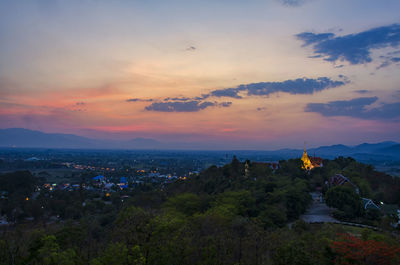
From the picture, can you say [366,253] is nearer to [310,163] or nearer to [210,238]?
[210,238]

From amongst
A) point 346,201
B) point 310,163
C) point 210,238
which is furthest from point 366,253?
point 310,163

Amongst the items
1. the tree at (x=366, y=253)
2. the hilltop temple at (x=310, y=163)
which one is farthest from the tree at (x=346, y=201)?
the hilltop temple at (x=310, y=163)

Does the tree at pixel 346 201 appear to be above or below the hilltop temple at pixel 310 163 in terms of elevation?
below

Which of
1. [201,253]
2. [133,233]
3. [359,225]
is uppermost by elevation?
[133,233]

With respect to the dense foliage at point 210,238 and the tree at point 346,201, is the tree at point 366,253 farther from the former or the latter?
the tree at point 346,201

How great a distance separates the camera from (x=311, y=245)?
1608 centimetres

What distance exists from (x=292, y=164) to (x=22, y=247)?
4720 cm

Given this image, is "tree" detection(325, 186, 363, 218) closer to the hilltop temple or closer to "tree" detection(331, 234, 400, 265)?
"tree" detection(331, 234, 400, 265)

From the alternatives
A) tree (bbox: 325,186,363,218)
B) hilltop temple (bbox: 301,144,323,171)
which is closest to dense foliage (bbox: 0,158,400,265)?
tree (bbox: 325,186,363,218)

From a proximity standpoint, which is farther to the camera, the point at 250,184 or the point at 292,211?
the point at 250,184

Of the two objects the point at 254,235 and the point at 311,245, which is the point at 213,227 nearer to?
the point at 254,235

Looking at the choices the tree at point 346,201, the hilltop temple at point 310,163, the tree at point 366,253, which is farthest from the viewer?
the hilltop temple at point 310,163

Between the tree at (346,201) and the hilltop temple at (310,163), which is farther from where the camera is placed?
the hilltop temple at (310,163)

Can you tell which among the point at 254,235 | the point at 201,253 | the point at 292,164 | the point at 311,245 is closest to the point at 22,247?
the point at 201,253
